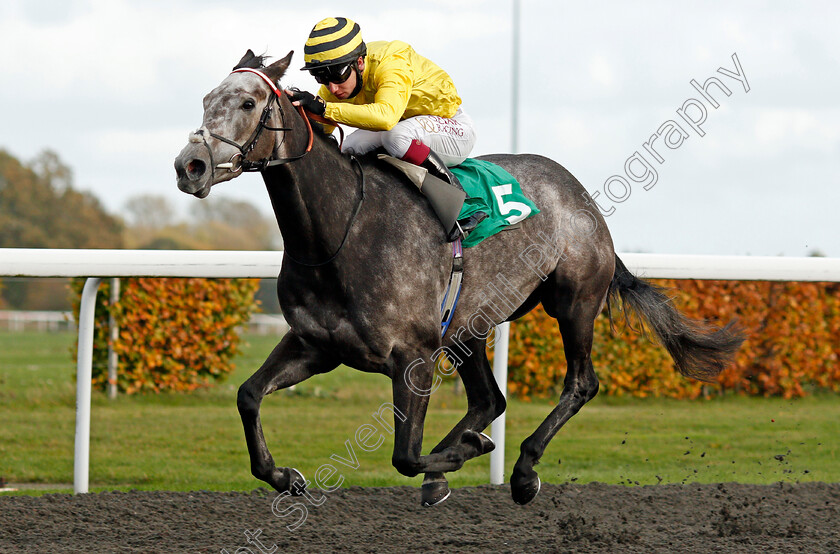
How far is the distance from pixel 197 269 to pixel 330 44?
142 cm

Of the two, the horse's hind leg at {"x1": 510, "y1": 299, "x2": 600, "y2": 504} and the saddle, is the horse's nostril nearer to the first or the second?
the saddle

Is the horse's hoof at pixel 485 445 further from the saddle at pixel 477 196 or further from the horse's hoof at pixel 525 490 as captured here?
the saddle at pixel 477 196

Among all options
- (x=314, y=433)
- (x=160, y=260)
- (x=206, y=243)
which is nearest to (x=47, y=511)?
(x=160, y=260)

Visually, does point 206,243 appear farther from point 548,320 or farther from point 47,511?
point 47,511

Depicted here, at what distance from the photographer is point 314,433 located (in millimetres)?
6570

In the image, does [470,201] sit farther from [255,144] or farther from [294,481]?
[294,481]

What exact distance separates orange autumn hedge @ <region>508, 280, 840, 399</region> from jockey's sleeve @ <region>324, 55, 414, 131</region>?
4.13 m

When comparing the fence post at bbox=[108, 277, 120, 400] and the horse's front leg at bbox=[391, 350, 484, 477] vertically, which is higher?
the horse's front leg at bbox=[391, 350, 484, 477]

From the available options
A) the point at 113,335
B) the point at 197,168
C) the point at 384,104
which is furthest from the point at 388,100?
the point at 113,335

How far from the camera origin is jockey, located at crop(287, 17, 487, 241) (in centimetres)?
302

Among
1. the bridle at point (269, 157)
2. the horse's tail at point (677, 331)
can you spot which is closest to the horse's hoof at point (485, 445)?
the bridle at point (269, 157)

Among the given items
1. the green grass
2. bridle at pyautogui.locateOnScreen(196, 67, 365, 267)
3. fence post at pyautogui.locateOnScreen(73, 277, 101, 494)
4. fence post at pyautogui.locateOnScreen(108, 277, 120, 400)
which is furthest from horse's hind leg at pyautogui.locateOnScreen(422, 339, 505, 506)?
fence post at pyautogui.locateOnScreen(108, 277, 120, 400)

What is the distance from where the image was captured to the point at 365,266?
306cm

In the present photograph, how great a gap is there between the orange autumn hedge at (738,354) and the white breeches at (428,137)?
3.63 m
